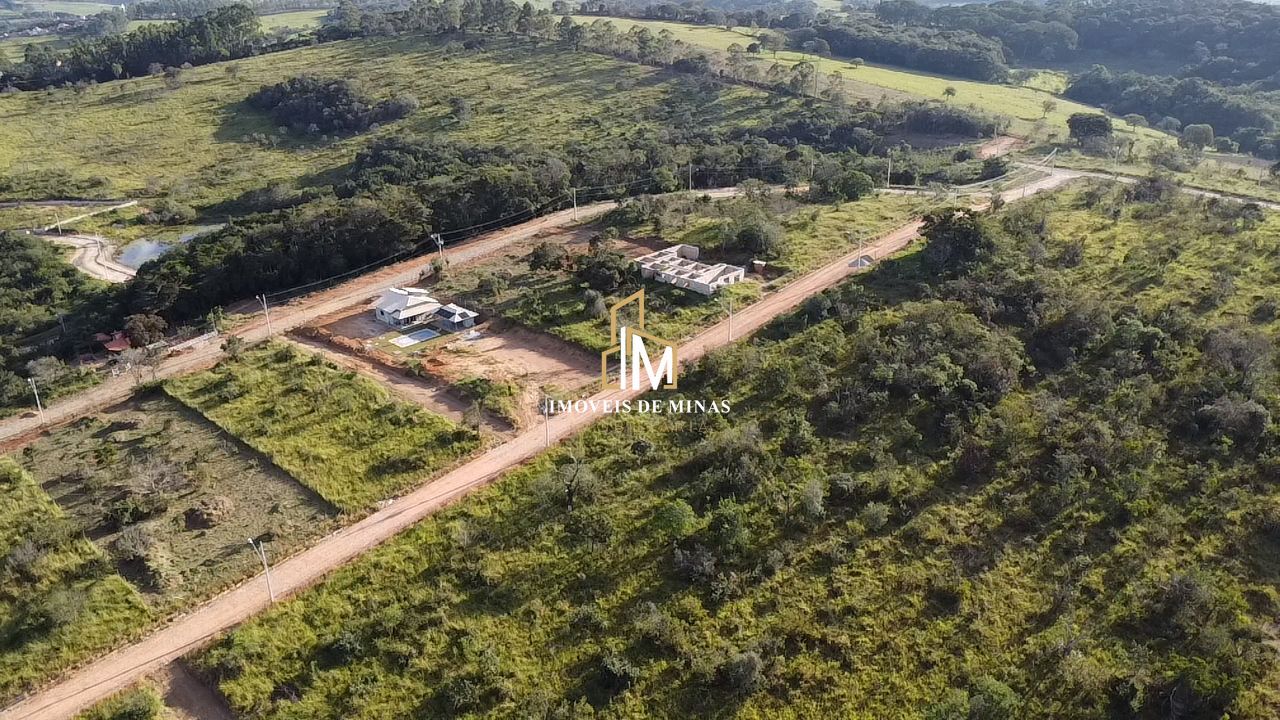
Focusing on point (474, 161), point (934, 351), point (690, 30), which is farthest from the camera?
point (690, 30)

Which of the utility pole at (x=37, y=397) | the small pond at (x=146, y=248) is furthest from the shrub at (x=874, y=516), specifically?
the small pond at (x=146, y=248)

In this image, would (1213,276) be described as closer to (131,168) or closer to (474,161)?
(474,161)

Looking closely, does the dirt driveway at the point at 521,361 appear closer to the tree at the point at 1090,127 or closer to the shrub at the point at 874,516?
the shrub at the point at 874,516

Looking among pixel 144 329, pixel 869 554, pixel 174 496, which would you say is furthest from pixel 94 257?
pixel 869 554

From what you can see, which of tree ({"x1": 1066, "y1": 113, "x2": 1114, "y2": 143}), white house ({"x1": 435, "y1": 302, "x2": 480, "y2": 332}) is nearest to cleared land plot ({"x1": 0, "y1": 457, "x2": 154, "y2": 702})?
white house ({"x1": 435, "y1": 302, "x2": 480, "y2": 332})

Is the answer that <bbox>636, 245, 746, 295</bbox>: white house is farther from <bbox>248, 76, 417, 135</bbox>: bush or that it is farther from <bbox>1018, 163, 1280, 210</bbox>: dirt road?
<bbox>248, 76, 417, 135</bbox>: bush

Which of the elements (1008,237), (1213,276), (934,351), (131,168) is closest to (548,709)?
(934,351)

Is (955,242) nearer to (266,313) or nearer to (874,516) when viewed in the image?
(874,516)
